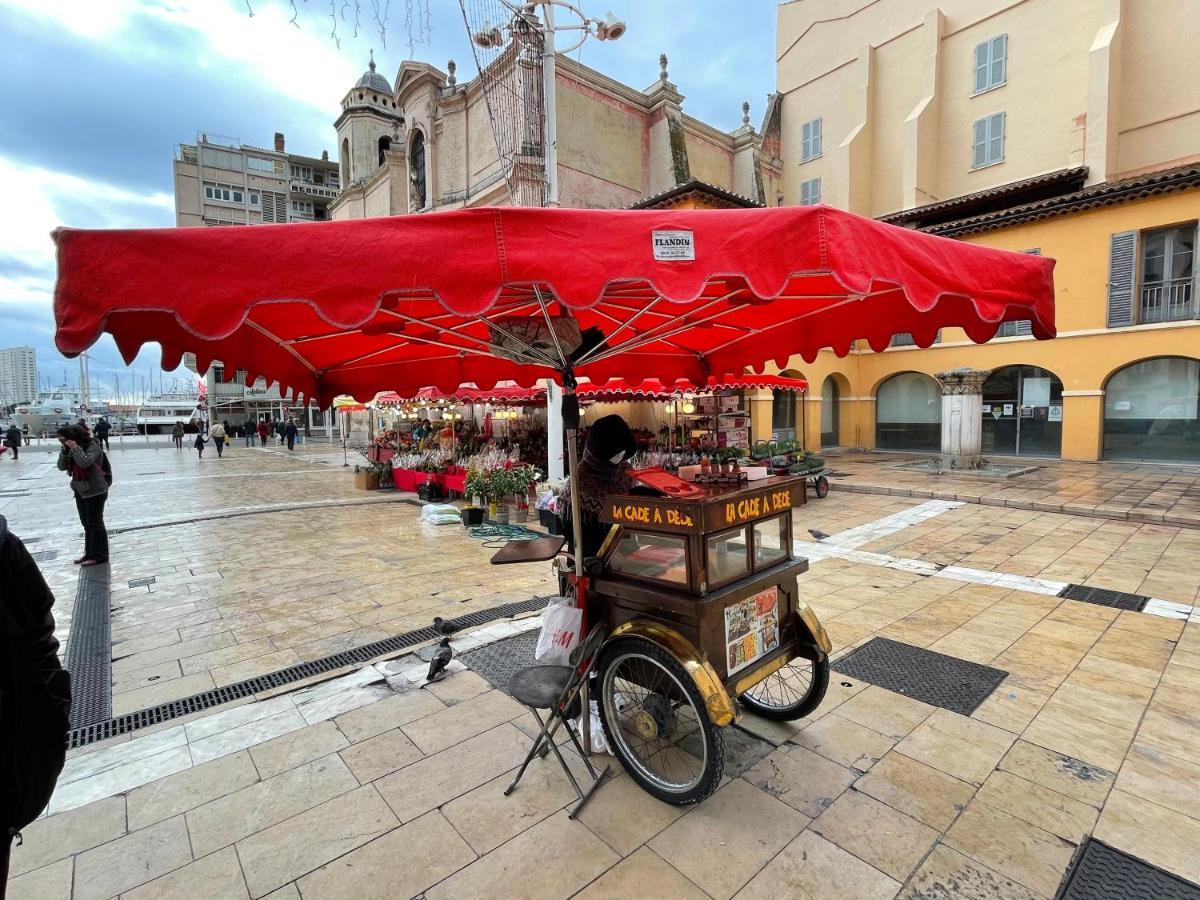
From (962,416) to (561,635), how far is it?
1472 centimetres

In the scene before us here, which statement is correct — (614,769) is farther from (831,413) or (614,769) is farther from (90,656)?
(831,413)

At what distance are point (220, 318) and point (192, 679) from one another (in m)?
3.63

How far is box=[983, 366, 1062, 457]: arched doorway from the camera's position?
667 inches

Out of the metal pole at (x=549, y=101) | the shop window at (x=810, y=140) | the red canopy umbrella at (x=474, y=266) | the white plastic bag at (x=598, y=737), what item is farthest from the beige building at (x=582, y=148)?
the white plastic bag at (x=598, y=737)

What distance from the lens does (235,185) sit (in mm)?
51250

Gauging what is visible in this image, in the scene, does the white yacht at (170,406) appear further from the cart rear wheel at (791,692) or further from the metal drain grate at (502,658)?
the cart rear wheel at (791,692)

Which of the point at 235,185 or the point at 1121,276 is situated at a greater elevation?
the point at 235,185

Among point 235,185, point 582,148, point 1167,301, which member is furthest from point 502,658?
point 235,185

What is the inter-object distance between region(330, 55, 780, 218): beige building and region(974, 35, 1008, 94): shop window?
8091mm

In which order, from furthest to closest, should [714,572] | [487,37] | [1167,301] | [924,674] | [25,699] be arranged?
[1167,301] → [487,37] → [924,674] → [714,572] → [25,699]

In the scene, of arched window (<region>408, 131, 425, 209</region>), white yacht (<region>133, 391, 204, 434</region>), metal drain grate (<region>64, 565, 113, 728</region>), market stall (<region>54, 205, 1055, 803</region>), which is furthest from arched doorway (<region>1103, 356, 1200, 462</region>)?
white yacht (<region>133, 391, 204, 434</region>)

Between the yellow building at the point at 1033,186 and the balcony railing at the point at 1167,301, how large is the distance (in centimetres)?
4

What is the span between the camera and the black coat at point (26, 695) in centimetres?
167

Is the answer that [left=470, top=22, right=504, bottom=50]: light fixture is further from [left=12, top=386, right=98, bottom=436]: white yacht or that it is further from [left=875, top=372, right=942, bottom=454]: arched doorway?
[left=12, top=386, right=98, bottom=436]: white yacht
